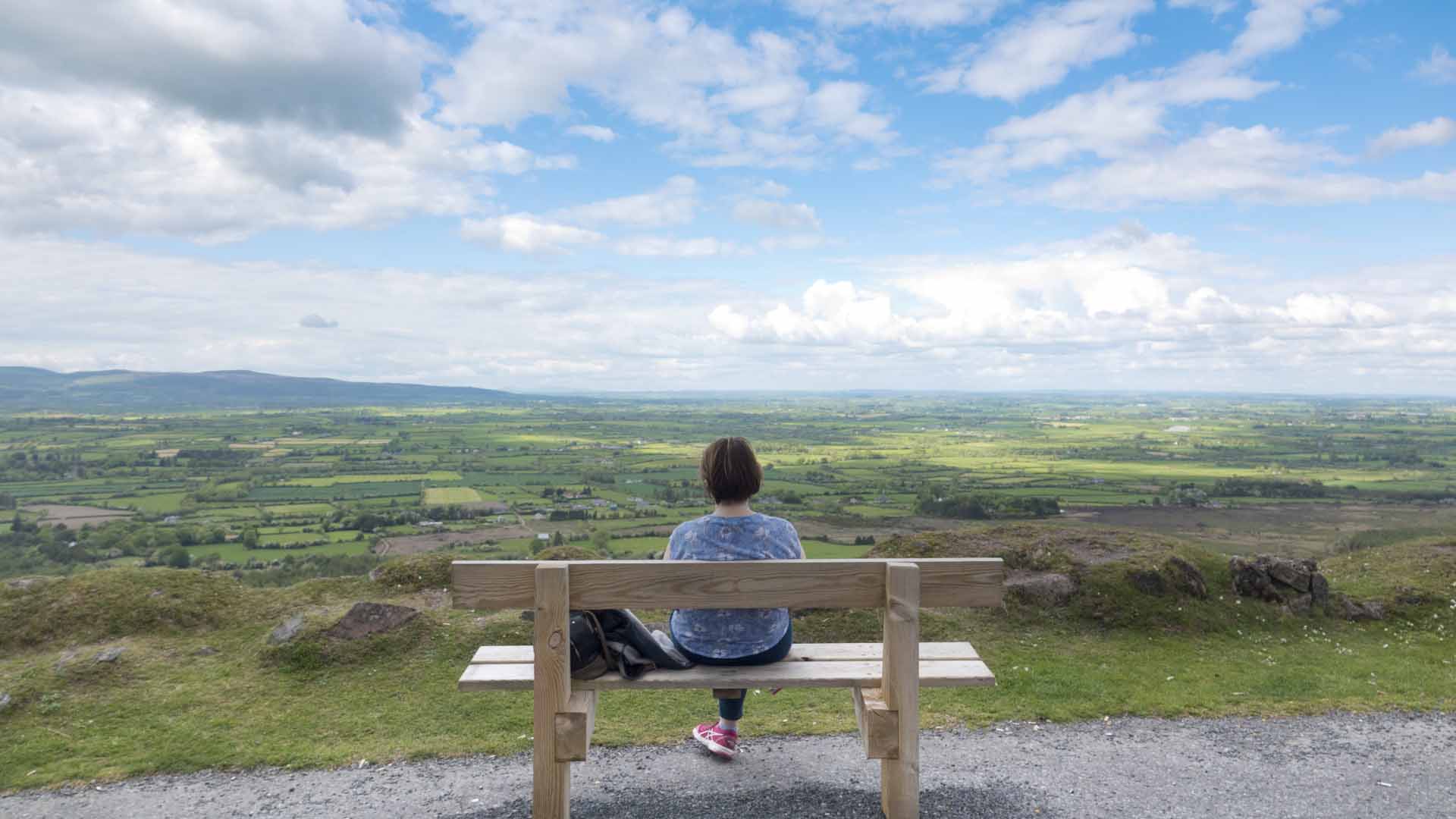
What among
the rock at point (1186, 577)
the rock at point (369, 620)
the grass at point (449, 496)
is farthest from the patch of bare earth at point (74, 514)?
the rock at point (1186, 577)

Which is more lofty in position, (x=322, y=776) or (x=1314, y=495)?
(x=322, y=776)

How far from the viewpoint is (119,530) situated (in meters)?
32.5

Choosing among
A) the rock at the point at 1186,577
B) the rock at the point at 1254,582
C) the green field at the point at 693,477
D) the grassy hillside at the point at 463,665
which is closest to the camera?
the grassy hillside at the point at 463,665

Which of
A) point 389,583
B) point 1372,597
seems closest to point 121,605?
point 389,583

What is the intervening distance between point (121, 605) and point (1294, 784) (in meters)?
11.2

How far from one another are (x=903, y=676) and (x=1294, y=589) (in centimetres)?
800

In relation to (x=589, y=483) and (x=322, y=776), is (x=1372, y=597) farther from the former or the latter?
(x=589, y=483)

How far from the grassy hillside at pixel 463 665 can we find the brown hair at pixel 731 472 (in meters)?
2.36

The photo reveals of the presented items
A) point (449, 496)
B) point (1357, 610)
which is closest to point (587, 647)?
point (1357, 610)

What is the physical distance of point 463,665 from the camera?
26.8ft

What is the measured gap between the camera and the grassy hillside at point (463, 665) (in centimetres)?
647

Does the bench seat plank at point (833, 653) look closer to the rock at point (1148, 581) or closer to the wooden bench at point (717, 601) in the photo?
the wooden bench at point (717, 601)

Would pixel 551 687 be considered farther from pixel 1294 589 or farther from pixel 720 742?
pixel 1294 589

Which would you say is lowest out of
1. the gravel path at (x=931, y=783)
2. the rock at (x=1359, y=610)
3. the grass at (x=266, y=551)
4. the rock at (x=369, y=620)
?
the grass at (x=266, y=551)
